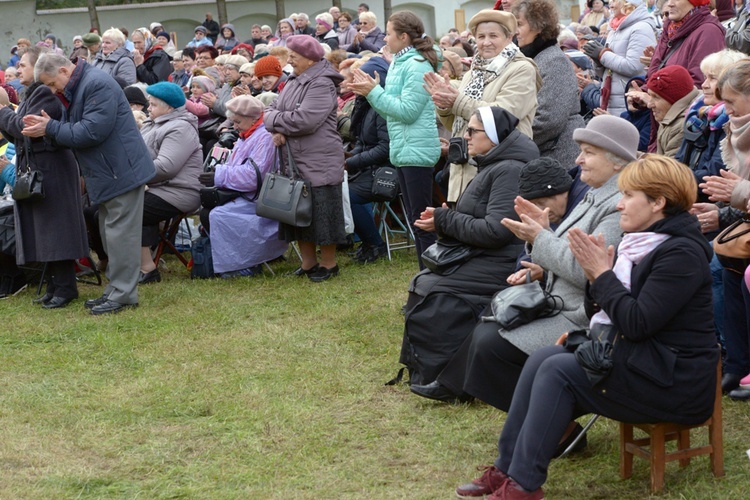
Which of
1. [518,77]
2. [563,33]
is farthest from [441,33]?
[518,77]

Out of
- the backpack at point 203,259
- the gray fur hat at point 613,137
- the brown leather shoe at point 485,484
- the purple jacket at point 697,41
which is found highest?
the purple jacket at point 697,41

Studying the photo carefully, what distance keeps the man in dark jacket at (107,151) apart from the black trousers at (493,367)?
3623mm

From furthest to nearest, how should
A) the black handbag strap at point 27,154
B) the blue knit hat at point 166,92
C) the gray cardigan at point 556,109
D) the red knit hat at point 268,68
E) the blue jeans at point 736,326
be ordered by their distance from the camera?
the red knit hat at point 268,68 → the blue knit hat at point 166,92 → the black handbag strap at point 27,154 → the gray cardigan at point 556,109 → the blue jeans at point 736,326

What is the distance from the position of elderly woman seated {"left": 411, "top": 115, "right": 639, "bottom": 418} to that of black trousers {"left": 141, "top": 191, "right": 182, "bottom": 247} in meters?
4.29

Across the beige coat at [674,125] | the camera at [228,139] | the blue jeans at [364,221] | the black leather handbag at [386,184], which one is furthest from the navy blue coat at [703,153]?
the camera at [228,139]

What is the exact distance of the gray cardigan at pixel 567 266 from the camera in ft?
12.4

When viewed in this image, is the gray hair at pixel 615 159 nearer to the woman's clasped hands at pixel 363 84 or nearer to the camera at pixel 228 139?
the woman's clasped hands at pixel 363 84

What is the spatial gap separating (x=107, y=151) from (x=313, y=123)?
5.08 ft

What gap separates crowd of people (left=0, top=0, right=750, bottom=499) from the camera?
11.0 feet

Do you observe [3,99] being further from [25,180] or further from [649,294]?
[649,294]

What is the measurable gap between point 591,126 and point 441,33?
2950 centimetres

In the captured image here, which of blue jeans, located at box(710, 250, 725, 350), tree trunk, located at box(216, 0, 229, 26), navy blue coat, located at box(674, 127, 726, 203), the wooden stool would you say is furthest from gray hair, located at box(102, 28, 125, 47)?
tree trunk, located at box(216, 0, 229, 26)

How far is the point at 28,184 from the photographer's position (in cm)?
681

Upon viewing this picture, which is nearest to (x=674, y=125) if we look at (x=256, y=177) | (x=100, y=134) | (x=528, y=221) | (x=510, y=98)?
(x=510, y=98)
